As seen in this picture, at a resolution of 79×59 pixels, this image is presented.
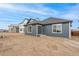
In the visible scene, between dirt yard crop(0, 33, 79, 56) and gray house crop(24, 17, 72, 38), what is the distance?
0.28 feet

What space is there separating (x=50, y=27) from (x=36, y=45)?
39 centimetres

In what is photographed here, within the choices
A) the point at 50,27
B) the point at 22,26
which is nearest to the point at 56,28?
the point at 50,27

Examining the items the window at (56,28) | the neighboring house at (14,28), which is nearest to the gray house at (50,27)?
the window at (56,28)

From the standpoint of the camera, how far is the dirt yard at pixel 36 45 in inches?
187

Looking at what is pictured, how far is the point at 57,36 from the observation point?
4840 mm

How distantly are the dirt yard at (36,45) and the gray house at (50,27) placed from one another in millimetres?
86

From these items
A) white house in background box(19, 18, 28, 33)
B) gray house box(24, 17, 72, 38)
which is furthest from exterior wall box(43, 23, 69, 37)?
white house in background box(19, 18, 28, 33)

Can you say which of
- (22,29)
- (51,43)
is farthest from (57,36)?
(22,29)

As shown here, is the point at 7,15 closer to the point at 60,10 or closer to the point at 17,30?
the point at 17,30

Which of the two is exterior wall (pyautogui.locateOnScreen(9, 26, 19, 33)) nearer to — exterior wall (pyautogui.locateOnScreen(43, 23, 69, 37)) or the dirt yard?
the dirt yard

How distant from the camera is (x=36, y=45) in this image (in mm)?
4801

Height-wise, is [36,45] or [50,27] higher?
[50,27]

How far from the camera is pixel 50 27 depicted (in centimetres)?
486

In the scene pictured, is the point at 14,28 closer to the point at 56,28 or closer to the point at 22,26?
the point at 22,26
